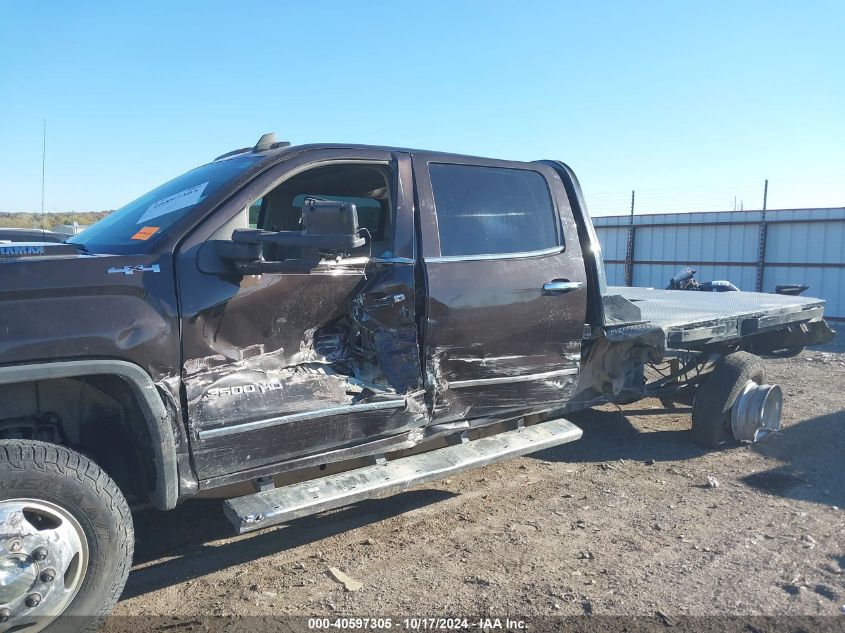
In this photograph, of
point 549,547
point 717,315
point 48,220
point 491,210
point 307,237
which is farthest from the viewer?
point 48,220

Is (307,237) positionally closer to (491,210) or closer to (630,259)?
(491,210)

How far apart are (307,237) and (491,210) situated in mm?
1534

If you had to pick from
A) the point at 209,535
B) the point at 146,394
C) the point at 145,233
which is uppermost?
the point at 145,233

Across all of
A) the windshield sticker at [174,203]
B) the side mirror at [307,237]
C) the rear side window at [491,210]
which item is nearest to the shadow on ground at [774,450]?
the rear side window at [491,210]

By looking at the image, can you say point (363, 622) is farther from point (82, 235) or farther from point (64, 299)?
point (82, 235)

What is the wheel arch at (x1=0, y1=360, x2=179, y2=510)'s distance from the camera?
250cm

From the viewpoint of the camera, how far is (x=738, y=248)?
1672 cm

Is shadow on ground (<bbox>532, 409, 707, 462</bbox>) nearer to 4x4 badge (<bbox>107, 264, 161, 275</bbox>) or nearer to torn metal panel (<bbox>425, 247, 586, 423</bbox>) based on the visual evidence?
torn metal panel (<bbox>425, 247, 586, 423</bbox>)

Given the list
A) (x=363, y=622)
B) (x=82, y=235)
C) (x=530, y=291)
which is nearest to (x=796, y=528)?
(x=530, y=291)

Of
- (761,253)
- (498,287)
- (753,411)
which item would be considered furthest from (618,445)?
(761,253)

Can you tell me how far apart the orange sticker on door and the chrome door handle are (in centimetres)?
227

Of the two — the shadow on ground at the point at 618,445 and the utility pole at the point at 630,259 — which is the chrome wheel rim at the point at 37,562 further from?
the utility pole at the point at 630,259

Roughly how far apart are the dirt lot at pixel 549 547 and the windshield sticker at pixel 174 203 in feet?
6.14

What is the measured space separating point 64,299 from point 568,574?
2713mm
